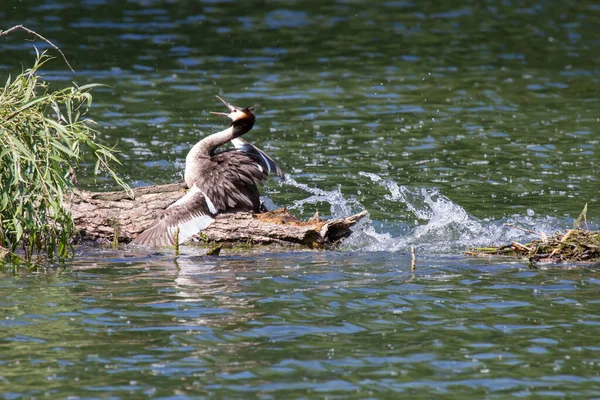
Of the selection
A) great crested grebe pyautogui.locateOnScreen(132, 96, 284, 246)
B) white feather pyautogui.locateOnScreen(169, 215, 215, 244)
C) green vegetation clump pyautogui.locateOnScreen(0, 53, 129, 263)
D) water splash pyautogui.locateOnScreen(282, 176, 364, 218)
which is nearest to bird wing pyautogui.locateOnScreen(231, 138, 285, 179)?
great crested grebe pyautogui.locateOnScreen(132, 96, 284, 246)

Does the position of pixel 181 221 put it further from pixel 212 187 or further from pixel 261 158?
pixel 261 158

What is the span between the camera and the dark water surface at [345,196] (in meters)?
7.81

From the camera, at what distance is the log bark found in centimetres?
1169

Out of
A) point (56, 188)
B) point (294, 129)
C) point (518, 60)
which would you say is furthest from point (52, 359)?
point (518, 60)

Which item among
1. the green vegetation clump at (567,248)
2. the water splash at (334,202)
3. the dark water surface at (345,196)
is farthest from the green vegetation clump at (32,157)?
the green vegetation clump at (567,248)

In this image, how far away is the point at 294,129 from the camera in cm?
1892

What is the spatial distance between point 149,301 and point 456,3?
24501 millimetres

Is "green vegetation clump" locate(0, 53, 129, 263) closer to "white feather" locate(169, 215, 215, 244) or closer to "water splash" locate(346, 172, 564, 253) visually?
"white feather" locate(169, 215, 215, 244)

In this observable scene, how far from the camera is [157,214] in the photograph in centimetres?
1178

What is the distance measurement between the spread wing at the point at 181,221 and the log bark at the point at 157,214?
29 centimetres

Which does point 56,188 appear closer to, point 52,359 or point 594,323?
point 52,359

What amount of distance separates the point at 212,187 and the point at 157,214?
71cm

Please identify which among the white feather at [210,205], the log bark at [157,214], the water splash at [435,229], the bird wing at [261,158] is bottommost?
the water splash at [435,229]

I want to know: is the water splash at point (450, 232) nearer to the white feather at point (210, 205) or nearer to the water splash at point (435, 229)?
the water splash at point (435, 229)
